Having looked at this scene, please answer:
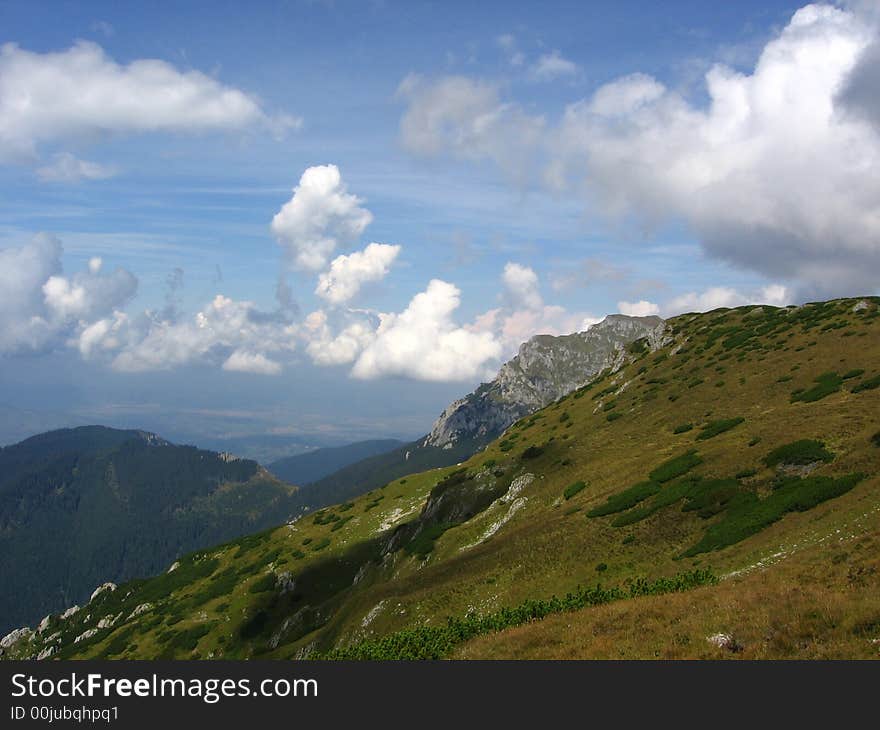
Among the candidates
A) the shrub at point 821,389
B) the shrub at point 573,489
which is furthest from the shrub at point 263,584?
the shrub at point 821,389

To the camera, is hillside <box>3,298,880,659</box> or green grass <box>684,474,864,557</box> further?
green grass <box>684,474,864,557</box>

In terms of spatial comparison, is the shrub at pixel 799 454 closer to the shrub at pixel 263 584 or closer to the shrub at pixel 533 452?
the shrub at pixel 533 452

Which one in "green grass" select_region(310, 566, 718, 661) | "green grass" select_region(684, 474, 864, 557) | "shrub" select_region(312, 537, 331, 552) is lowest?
"shrub" select_region(312, 537, 331, 552)

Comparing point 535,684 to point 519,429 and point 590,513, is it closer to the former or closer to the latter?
point 590,513

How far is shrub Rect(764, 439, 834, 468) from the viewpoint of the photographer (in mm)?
31062

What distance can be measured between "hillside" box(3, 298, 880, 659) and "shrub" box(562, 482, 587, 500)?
0.63 feet

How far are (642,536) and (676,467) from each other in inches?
336

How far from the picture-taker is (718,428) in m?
44.2

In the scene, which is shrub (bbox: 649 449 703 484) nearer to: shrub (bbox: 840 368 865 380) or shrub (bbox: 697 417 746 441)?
shrub (bbox: 697 417 746 441)

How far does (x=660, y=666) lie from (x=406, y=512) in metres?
72.5

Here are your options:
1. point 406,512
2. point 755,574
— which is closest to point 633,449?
point 755,574

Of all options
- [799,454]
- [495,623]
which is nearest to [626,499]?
[799,454]

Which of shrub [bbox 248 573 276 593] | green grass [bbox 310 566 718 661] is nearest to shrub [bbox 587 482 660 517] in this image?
green grass [bbox 310 566 718 661]

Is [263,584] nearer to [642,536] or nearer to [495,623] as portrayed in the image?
[642,536]
